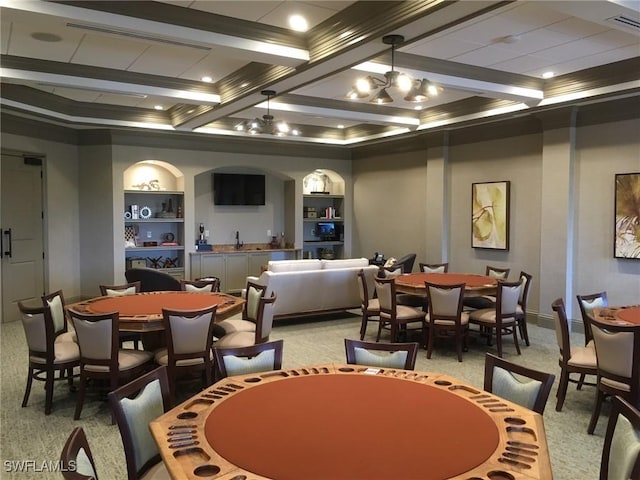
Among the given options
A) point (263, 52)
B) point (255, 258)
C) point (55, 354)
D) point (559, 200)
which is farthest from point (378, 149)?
point (55, 354)

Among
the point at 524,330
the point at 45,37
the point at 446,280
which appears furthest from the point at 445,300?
the point at 45,37

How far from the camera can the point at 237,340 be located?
450cm

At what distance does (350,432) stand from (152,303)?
3267 millimetres

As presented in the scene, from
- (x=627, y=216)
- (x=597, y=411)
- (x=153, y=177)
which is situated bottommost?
(x=597, y=411)

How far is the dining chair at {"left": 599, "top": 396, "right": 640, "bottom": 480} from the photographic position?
1819 mm

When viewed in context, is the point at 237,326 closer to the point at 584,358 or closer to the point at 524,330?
the point at 584,358

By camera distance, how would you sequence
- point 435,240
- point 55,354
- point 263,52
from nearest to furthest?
point 55,354 < point 263,52 < point 435,240

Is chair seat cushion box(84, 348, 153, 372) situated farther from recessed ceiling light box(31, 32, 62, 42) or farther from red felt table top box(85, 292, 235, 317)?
recessed ceiling light box(31, 32, 62, 42)

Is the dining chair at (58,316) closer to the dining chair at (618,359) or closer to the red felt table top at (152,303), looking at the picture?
the red felt table top at (152,303)

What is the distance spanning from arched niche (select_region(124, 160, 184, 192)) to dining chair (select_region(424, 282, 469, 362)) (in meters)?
5.74

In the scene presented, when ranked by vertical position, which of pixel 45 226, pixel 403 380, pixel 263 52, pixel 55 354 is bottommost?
pixel 55 354

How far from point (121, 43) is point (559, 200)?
233 inches

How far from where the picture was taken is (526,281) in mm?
6242

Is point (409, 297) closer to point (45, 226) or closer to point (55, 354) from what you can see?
point (55, 354)
